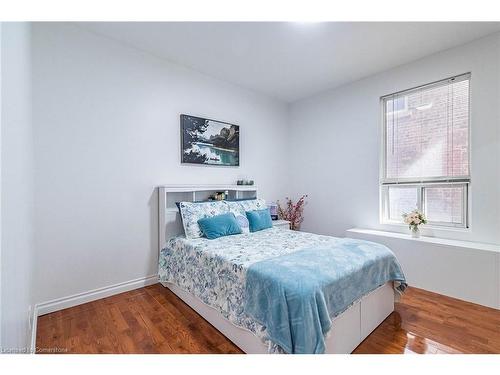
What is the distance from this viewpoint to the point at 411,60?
116 inches

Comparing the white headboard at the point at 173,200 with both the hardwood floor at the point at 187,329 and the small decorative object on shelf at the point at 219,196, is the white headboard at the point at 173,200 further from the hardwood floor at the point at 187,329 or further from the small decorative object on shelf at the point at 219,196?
the hardwood floor at the point at 187,329

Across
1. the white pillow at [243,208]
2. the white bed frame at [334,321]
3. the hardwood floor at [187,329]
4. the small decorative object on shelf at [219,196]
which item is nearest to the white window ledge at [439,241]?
the hardwood floor at [187,329]

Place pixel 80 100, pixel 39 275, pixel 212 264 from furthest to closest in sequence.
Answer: pixel 80 100 → pixel 39 275 → pixel 212 264

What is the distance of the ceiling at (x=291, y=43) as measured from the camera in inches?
91.4

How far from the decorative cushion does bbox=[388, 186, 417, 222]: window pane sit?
2.34m

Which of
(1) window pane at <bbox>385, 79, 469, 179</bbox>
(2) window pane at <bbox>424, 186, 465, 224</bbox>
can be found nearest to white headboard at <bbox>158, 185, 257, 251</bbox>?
(1) window pane at <bbox>385, 79, 469, 179</bbox>

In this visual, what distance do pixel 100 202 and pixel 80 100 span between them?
106 centimetres

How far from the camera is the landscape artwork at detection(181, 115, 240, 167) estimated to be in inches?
122

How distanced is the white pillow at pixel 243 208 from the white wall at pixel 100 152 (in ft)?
2.10

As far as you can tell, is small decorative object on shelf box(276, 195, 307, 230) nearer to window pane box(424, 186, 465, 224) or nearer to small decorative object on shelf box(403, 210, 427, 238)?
small decorative object on shelf box(403, 210, 427, 238)

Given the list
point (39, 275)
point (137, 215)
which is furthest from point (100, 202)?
point (39, 275)

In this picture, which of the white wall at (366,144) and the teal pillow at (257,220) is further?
the teal pillow at (257,220)
